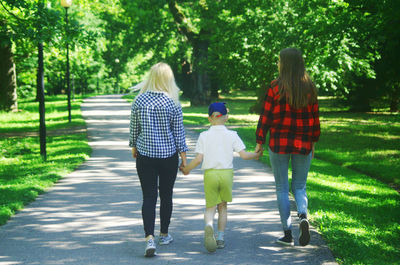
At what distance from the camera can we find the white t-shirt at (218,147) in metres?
4.80

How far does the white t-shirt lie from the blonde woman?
0.23 meters

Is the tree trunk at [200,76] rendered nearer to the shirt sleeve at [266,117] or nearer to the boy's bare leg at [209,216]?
the shirt sleeve at [266,117]

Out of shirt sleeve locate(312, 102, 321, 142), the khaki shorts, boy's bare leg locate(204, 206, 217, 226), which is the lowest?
boy's bare leg locate(204, 206, 217, 226)

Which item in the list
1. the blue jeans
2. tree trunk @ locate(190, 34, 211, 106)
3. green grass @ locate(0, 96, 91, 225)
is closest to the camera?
the blue jeans

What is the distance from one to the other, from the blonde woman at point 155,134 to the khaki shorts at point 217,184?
1.15 feet

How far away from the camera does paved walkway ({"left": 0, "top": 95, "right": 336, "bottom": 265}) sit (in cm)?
468

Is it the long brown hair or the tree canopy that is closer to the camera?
the long brown hair

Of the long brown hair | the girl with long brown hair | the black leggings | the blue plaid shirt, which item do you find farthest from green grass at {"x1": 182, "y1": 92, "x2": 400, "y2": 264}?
the blue plaid shirt

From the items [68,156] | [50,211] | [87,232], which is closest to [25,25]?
[68,156]

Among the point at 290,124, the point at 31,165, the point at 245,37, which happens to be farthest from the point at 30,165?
the point at 245,37

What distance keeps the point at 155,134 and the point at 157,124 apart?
101 millimetres

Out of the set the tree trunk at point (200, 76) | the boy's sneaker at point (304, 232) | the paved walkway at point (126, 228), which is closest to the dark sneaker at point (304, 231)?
the boy's sneaker at point (304, 232)

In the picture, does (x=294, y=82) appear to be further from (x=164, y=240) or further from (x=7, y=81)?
(x=7, y=81)

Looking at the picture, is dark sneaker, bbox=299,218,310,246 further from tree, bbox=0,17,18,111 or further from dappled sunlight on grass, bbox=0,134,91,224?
tree, bbox=0,17,18,111
